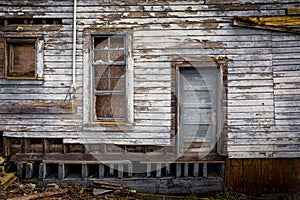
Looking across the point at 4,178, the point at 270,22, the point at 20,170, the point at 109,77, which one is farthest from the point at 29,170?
the point at 270,22

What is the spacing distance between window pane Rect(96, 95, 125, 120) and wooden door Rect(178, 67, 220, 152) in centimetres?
130

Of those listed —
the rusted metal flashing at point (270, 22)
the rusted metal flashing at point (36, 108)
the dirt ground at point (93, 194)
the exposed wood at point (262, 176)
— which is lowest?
the dirt ground at point (93, 194)

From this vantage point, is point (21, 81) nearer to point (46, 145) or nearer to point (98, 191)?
point (46, 145)

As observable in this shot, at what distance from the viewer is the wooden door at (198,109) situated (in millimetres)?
5941

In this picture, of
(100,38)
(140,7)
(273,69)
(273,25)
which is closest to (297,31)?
(273,25)

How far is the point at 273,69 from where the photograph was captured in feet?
18.9

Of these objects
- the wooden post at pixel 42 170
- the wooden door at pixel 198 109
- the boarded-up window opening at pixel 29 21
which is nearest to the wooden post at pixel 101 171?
the wooden post at pixel 42 170

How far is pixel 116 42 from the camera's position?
5.93m

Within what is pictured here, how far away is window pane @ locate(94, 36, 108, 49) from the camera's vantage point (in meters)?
5.94

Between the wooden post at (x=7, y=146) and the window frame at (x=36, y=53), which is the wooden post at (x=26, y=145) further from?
the window frame at (x=36, y=53)

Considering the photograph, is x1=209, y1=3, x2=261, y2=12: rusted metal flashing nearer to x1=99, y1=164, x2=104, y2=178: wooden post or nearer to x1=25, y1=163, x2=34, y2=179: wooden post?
x1=99, y1=164, x2=104, y2=178: wooden post

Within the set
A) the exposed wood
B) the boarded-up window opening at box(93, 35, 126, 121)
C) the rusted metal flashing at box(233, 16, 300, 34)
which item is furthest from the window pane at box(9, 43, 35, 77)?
the exposed wood

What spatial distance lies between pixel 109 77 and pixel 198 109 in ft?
6.74

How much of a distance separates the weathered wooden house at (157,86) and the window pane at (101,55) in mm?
71
